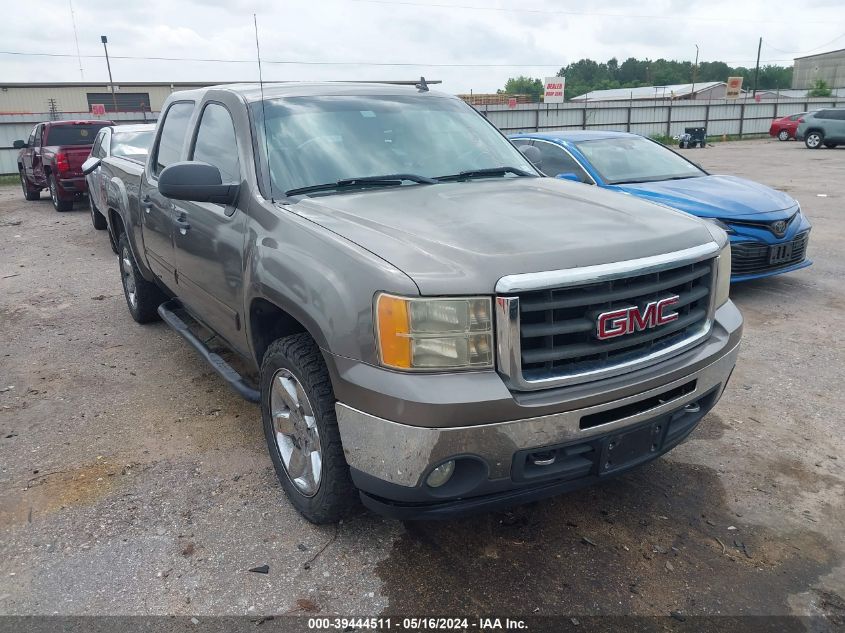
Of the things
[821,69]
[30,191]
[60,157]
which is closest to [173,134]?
[60,157]

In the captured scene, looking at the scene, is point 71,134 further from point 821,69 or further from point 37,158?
point 821,69

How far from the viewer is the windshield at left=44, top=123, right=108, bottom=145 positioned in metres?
13.8

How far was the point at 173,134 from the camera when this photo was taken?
176 inches

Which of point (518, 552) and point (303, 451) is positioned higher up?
point (303, 451)

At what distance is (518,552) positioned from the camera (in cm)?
279

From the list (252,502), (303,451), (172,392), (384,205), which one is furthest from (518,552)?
Answer: (172,392)

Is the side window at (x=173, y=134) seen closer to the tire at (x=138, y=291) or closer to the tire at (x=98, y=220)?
the tire at (x=138, y=291)

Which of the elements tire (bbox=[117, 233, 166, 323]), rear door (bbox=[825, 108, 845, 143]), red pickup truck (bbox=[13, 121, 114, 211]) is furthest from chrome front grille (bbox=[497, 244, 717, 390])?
rear door (bbox=[825, 108, 845, 143])

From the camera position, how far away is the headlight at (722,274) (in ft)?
9.35

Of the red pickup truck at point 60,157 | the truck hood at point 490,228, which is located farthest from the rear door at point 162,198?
the red pickup truck at point 60,157

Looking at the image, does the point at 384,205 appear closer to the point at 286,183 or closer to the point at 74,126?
the point at 286,183

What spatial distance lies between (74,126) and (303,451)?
13.6 metres

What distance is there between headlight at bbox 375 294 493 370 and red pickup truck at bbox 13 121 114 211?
1253cm

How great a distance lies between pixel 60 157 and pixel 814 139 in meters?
25.9
